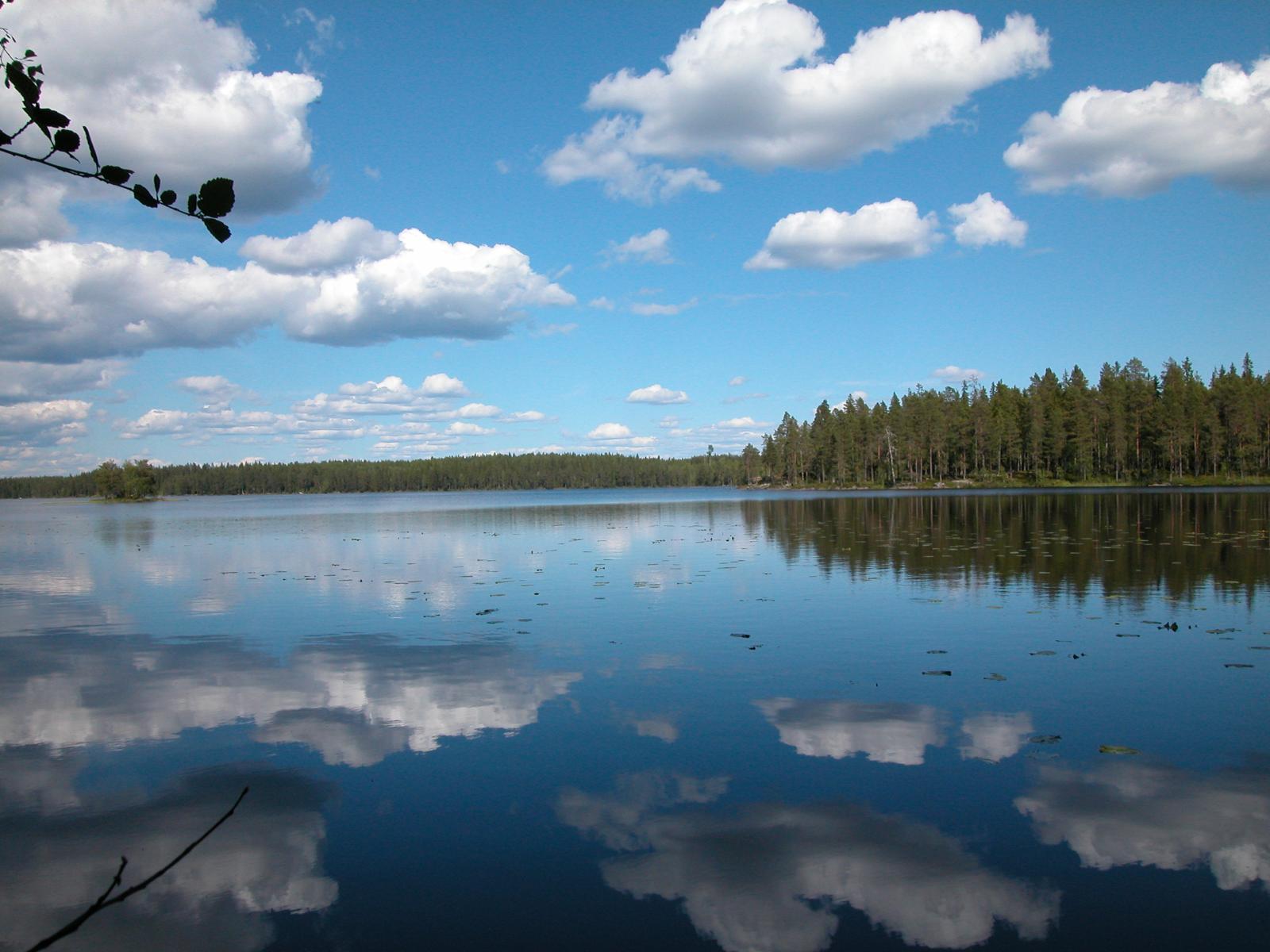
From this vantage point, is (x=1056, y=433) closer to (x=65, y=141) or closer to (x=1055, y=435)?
(x=1055, y=435)

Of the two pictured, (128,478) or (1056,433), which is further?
(128,478)

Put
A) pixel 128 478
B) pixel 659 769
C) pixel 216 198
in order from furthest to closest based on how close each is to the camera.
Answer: pixel 128 478
pixel 659 769
pixel 216 198

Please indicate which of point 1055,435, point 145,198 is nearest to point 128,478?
point 1055,435

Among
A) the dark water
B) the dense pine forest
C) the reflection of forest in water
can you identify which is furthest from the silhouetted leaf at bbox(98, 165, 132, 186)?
the dense pine forest

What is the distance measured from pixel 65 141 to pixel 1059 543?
4160 centimetres

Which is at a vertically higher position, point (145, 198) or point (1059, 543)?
point (145, 198)

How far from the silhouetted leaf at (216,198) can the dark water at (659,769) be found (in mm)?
6605

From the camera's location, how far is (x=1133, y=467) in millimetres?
122125

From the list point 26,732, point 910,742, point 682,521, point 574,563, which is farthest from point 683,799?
point 682,521

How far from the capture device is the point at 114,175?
272 cm

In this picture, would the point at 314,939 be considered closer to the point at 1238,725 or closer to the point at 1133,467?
the point at 1238,725

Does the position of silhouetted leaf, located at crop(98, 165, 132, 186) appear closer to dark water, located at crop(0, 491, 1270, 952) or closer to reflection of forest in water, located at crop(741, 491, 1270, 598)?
dark water, located at crop(0, 491, 1270, 952)

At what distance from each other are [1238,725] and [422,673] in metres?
13.7

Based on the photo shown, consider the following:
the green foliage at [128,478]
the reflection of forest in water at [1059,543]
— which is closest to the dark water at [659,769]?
the reflection of forest in water at [1059,543]
